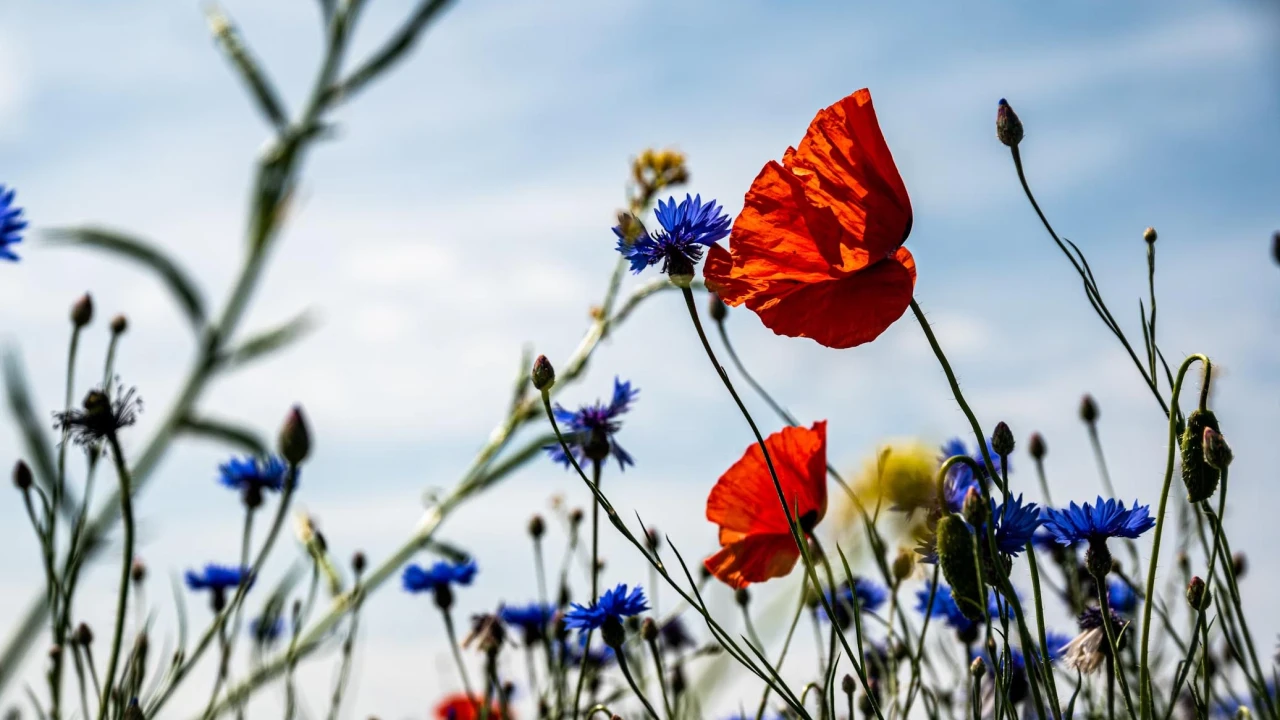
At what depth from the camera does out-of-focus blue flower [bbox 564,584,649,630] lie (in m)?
1.37

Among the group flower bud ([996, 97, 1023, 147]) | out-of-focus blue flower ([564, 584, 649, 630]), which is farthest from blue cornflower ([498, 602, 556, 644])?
flower bud ([996, 97, 1023, 147])

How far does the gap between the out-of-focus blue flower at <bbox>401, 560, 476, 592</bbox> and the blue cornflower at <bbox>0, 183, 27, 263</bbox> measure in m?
0.87

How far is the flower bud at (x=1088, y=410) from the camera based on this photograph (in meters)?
1.86

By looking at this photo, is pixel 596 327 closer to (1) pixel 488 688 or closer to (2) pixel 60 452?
(1) pixel 488 688

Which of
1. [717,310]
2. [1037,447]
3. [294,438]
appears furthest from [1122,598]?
[294,438]

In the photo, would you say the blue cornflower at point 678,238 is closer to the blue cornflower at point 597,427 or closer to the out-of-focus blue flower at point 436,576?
the blue cornflower at point 597,427

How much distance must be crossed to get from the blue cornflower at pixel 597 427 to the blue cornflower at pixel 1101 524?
0.63 metres

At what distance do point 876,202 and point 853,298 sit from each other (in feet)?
0.30

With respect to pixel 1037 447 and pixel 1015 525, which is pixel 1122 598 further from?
pixel 1015 525

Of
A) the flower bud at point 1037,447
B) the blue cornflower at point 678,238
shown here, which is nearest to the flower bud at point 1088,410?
the flower bud at point 1037,447

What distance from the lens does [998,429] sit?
109 centimetres

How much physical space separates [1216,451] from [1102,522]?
0.18m

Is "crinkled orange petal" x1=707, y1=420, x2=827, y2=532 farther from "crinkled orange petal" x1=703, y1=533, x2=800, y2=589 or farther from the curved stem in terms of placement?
the curved stem

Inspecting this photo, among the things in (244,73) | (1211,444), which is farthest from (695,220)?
(244,73)
